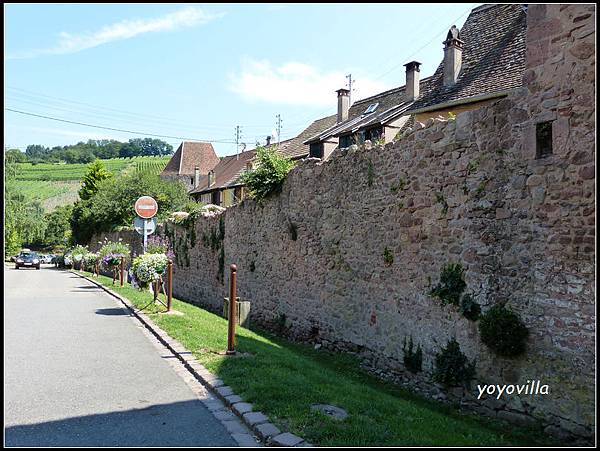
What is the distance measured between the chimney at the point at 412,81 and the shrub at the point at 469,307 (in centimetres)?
1774

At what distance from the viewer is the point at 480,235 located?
735cm

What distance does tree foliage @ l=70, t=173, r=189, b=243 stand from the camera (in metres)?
39.3

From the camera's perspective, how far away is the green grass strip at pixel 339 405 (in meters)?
4.83

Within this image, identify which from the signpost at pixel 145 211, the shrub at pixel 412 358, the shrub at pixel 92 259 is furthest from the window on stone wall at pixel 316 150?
the shrub at pixel 412 358

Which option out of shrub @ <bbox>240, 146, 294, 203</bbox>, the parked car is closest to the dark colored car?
the parked car

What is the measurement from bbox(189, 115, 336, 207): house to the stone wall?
19222mm

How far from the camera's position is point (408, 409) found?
6.12 meters

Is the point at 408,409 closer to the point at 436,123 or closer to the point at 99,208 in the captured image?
the point at 436,123

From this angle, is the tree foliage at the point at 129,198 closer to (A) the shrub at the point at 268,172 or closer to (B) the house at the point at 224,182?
(B) the house at the point at 224,182

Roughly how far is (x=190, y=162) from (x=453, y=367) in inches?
2416

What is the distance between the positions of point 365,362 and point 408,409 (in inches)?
158

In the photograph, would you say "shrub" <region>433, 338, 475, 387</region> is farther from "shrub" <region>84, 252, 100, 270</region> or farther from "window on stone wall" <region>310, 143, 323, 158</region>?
"shrub" <region>84, 252, 100, 270</region>

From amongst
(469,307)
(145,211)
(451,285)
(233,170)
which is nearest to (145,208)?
(145,211)

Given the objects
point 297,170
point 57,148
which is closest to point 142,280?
point 297,170
